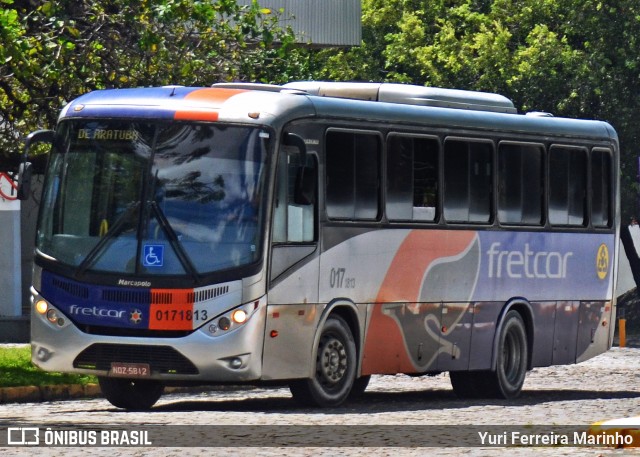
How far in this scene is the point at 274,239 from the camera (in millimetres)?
15891

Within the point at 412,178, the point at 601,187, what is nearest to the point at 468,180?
the point at 412,178

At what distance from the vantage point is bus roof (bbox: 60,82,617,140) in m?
16.1

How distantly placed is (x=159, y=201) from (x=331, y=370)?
2518mm

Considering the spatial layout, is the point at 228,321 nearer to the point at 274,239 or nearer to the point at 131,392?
the point at 274,239

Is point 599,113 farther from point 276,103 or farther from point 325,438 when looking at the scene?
point 325,438

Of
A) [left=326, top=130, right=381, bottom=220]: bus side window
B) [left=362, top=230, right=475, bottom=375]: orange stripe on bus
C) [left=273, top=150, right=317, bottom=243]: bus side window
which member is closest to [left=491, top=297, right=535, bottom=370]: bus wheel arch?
[left=362, top=230, right=475, bottom=375]: orange stripe on bus

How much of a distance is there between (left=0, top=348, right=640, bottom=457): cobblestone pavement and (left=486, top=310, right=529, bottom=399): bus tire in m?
0.28

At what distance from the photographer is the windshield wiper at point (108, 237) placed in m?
15.8

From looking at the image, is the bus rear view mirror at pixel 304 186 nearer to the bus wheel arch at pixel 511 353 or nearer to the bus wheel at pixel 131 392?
the bus wheel at pixel 131 392

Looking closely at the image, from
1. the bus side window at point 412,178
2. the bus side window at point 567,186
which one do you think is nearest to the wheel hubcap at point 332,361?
the bus side window at point 412,178

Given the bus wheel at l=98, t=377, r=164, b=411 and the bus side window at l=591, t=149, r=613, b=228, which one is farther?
the bus side window at l=591, t=149, r=613, b=228

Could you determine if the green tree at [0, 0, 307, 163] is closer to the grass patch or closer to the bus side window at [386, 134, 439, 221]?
the grass patch

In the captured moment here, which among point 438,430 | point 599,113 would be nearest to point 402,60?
point 599,113

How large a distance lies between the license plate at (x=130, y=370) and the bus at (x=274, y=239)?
2 centimetres
